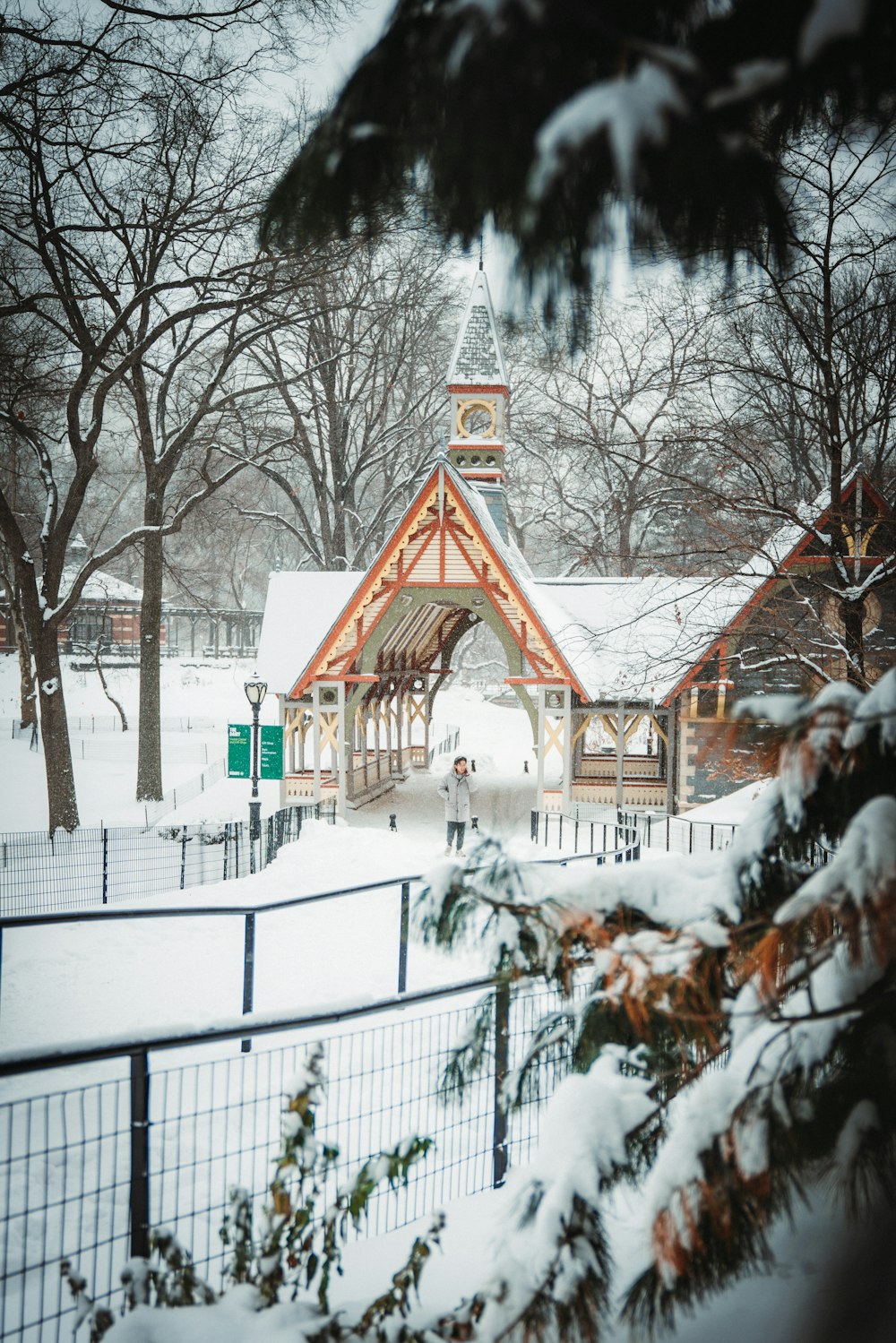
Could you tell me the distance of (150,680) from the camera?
20375 millimetres

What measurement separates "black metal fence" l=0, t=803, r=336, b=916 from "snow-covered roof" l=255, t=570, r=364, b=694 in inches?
119

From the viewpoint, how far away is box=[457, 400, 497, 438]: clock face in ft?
70.5

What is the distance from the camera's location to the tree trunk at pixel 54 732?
648 inches

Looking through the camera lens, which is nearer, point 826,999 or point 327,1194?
point 826,999

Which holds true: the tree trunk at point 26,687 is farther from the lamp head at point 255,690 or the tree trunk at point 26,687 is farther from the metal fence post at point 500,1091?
the metal fence post at point 500,1091

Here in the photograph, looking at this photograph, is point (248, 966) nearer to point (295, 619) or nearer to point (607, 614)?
point (295, 619)

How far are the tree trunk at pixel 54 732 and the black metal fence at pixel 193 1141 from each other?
11468 millimetres

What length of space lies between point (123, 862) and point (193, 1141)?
9.82 m

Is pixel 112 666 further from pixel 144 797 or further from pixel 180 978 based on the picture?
pixel 180 978

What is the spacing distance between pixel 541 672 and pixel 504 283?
1496 cm

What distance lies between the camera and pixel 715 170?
156 cm

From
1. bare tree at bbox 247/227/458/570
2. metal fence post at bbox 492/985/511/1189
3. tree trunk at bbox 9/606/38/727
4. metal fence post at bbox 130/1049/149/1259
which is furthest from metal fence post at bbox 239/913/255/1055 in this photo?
tree trunk at bbox 9/606/38/727

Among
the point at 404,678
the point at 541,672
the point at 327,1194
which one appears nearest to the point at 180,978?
the point at 327,1194

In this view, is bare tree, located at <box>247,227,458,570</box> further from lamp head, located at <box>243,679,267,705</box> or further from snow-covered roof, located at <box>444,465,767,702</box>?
lamp head, located at <box>243,679,267,705</box>
